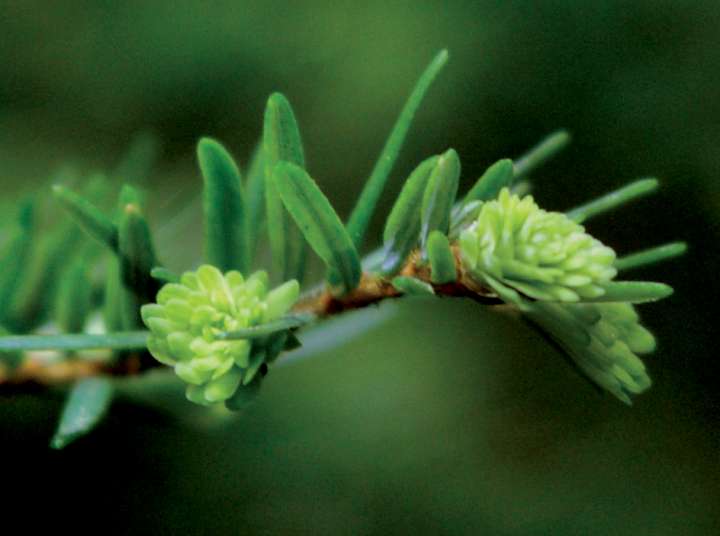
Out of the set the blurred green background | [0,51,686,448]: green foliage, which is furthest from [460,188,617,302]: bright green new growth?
the blurred green background

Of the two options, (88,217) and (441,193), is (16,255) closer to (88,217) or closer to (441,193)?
(88,217)

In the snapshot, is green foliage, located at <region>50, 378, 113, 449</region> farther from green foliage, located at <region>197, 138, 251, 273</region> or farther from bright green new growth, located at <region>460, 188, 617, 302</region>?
bright green new growth, located at <region>460, 188, 617, 302</region>

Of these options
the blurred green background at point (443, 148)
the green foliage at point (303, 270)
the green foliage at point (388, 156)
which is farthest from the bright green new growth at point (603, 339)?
the blurred green background at point (443, 148)

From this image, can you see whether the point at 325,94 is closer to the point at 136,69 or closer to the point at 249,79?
the point at 249,79

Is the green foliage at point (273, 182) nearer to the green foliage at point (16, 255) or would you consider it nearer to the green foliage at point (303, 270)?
the green foliage at point (303, 270)

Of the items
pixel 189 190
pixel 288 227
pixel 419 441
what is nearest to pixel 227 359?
pixel 288 227

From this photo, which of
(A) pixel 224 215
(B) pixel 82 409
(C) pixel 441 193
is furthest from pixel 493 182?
(B) pixel 82 409
